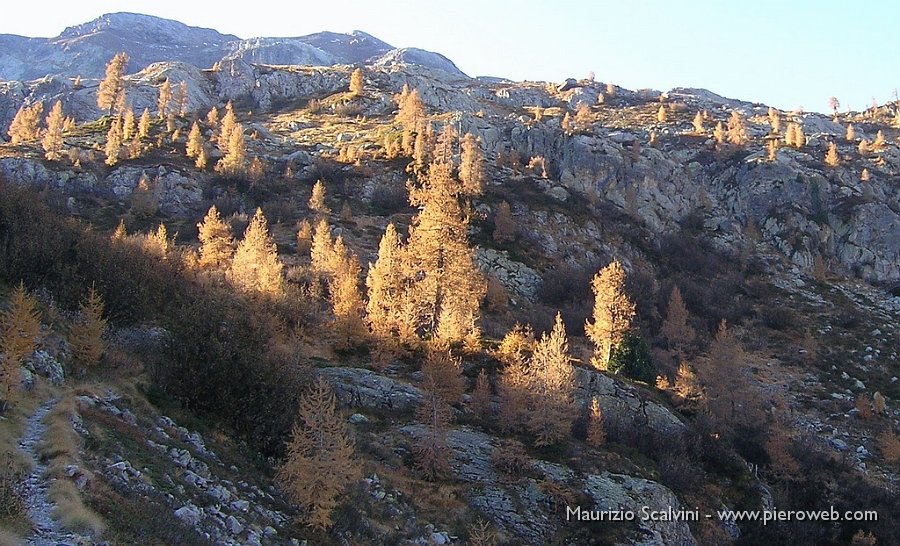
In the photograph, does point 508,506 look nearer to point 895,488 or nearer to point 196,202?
point 895,488

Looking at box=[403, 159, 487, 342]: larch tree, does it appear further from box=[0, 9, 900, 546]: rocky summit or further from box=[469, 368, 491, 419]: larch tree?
box=[469, 368, 491, 419]: larch tree

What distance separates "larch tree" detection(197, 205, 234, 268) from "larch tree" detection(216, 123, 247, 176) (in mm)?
21067

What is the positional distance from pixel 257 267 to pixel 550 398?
20.4 meters

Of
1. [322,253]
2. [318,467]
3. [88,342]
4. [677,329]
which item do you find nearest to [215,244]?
[322,253]

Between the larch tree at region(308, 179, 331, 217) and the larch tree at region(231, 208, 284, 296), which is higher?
the larch tree at region(308, 179, 331, 217)

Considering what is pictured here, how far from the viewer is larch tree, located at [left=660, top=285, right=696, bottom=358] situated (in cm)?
4905

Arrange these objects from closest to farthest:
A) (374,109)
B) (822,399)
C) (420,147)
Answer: (822,399) < (420,147) < (374,109)

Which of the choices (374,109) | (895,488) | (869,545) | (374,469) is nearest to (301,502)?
(374,469)

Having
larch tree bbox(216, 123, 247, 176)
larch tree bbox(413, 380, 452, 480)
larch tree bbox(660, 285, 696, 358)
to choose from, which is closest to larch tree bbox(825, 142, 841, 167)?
larch tree bbox(660, 285, 696, 358)

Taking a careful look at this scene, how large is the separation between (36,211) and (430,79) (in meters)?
121

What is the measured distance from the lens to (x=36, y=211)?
24766 mm

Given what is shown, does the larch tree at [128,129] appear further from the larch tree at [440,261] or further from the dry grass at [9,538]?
the dry grass at [9,538]

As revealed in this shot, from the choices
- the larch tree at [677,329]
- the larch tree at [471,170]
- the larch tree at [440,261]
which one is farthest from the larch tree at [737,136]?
the larch tree at [440,261]

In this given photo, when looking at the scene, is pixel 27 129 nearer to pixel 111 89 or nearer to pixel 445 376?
pixel 111 89
